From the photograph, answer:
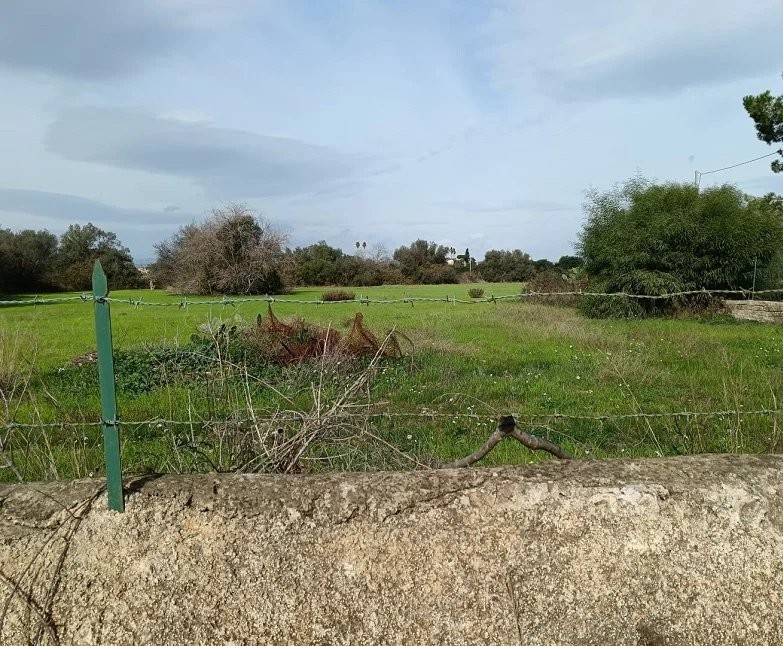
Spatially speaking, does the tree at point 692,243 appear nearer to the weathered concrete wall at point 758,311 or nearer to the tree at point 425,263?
the weathered concrete wall at point 758,311

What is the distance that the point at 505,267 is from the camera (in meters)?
64.1

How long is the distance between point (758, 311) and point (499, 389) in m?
11.9

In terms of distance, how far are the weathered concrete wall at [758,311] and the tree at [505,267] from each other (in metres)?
43.7

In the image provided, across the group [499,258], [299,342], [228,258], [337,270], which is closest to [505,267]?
[499,258]

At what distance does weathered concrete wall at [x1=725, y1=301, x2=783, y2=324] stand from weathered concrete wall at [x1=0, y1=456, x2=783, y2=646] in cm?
1485

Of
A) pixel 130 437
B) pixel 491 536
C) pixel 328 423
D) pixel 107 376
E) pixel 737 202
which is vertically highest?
pixel 737 202

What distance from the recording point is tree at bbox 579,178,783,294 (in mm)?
18297

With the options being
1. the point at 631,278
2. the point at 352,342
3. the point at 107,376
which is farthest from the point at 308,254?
the point at 107,376

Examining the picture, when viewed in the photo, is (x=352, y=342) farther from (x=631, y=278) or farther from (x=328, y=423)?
(x=631, y=278)

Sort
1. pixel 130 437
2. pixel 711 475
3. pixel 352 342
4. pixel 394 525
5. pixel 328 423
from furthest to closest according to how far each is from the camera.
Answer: pixel 352 342 < pixel 130 437 < pixel 328 423 < pixel 711 475 < pixel 394 525

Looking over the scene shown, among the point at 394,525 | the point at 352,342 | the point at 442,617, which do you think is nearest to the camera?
the point at 442,617

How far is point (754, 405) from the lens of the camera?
5.91 meters

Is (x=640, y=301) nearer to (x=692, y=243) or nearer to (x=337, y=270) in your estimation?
(x=692, y=243)

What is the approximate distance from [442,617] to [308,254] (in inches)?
1953
